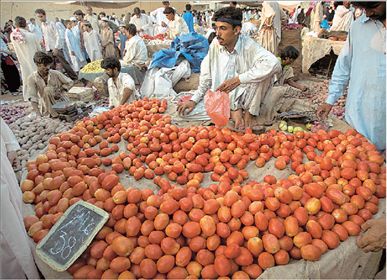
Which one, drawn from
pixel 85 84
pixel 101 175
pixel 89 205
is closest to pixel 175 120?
pixel 101 175

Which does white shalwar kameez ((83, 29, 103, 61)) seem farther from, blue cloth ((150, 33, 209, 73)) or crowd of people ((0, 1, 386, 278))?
crowd of people ((0, 1, 386, 278))

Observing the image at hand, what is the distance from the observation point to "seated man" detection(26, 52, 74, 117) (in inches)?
187

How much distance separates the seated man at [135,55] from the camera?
7176 millimetres

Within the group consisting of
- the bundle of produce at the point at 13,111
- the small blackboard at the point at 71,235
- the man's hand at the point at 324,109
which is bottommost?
the bundle of produce at the point at 13,111

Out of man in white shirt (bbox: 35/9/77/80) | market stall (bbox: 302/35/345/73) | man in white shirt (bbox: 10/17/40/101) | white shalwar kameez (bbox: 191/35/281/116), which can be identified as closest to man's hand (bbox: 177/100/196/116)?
white shalwar kameez (bbox: 191/35/281/116)

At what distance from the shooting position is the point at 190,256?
1509mm

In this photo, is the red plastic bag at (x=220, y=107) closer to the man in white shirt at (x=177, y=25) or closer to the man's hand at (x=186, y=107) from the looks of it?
the man's hand at (x=186, y=107)

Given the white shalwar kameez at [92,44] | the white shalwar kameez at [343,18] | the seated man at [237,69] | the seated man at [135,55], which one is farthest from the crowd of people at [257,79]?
the white shalwar kameez at [92,44]

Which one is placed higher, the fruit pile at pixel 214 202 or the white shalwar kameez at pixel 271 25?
the white shalwar kameez at pixel 271 25

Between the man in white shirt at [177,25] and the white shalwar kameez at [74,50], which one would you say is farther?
the white shalwar kameez at [74,50]

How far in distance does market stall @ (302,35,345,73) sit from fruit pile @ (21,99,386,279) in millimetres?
4966

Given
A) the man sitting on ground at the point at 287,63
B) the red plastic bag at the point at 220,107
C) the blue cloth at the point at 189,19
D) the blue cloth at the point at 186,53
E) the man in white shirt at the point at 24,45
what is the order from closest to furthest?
the red plastic bag at the point at 220,107, the man sitting on ground at the point at 287,63, the blue cloth at the point at 186,53, the man in white shirt at the point at 24,45, the blue cloth at the point at 189,19

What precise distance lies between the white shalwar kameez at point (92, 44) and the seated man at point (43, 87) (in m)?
4.60

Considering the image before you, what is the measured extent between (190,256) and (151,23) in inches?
438
